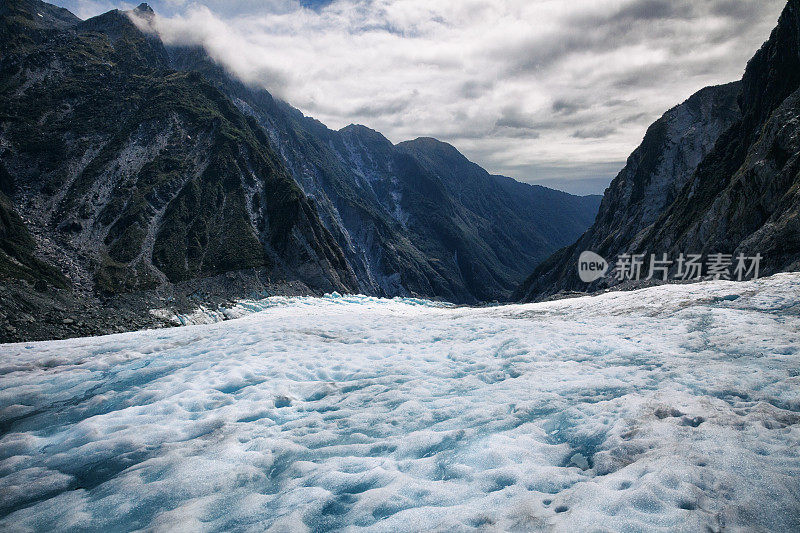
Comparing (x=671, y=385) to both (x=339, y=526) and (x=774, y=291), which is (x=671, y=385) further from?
(x=774, y=291)

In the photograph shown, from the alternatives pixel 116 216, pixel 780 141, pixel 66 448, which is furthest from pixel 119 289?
pixel 780 141

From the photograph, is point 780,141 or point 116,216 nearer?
point 780,141

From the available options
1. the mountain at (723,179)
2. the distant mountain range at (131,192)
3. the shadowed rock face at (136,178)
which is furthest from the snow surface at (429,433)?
the shadowed rock face at (136,178)

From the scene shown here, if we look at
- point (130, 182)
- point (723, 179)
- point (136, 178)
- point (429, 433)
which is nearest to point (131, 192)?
point (130, 182)

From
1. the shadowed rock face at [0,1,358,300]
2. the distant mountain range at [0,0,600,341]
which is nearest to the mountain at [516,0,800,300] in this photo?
the distant mountain range at [0,0,600,341]

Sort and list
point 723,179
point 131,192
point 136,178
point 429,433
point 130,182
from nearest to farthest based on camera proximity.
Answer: point 429,433 < point 723,179 < point 131,192 < point 130,182 < point 136,178

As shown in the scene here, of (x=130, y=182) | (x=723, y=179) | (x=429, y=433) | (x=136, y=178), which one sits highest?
(x=136, y=178)

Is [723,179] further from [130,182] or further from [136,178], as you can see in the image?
[136,178]
